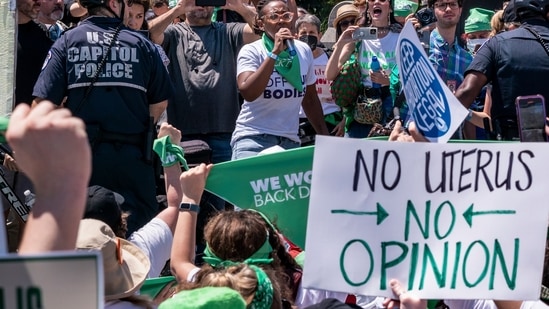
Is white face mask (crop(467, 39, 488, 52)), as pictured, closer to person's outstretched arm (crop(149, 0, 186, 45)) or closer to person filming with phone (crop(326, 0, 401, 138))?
person filming with phone (crop(326, 0, 401, 138))

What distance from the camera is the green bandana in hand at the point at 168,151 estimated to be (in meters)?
4.71

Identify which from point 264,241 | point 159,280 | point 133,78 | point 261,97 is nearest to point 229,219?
point 264,241

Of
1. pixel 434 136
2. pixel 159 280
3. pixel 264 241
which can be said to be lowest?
pixel 159 280

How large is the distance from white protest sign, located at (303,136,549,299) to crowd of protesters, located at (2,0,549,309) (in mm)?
109

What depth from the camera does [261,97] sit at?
736 cm

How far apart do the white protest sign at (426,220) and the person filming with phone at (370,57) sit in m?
4.45

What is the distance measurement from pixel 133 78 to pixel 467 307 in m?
2.90

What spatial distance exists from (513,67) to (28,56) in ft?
9.30

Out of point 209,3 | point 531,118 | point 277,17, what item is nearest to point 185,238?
point 531,118

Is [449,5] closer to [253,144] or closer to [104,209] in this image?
[253,144]

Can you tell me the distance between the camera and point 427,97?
14.0 feet

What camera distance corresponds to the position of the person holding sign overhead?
7.22 meters

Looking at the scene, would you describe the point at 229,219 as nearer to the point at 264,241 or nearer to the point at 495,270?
the point at 264,241

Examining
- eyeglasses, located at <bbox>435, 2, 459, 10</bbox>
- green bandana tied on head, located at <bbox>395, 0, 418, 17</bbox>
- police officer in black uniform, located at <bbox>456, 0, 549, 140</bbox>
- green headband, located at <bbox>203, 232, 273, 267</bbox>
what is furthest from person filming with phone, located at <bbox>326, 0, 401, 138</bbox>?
green headband, located at <bbox>203, 232, 273, 267</bbox>
